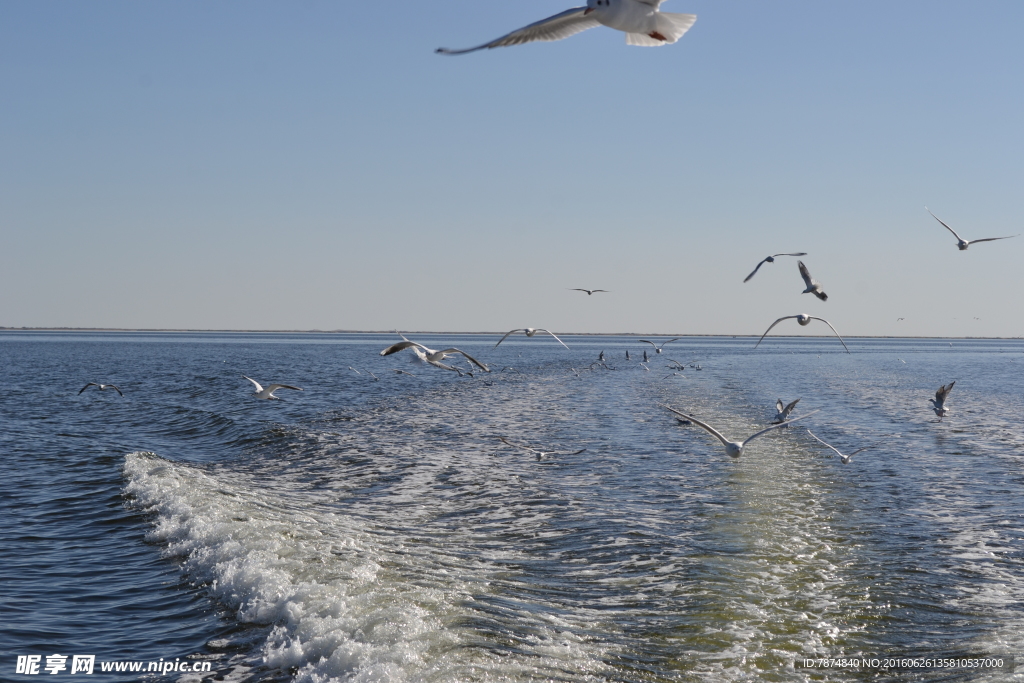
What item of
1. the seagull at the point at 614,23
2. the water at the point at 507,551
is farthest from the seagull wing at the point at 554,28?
the water at the point at 507,551

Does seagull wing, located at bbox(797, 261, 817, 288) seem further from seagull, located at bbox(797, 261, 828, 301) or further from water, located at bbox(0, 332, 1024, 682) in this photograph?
water, located at bbox(0, 332, 1024, 682)

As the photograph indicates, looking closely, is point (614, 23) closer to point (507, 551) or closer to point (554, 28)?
point (554, 28)

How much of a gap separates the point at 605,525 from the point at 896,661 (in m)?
5.39

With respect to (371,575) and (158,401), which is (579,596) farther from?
(158,401)

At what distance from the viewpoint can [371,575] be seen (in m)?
10.2

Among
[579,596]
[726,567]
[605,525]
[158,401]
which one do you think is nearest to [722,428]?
[605,525]

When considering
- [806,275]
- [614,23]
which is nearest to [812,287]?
[806,275]

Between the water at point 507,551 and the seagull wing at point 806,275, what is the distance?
13.2 feet

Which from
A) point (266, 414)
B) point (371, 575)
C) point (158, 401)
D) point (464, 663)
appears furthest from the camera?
point (158, 401)

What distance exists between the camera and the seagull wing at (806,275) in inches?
545

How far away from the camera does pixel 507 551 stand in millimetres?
11273

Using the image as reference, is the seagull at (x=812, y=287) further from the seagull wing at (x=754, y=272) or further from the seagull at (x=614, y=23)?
the seagull at (x=614, y=23)

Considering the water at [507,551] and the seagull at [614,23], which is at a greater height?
the seagull at [614,23]

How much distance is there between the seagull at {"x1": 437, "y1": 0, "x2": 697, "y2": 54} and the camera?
8.68m
